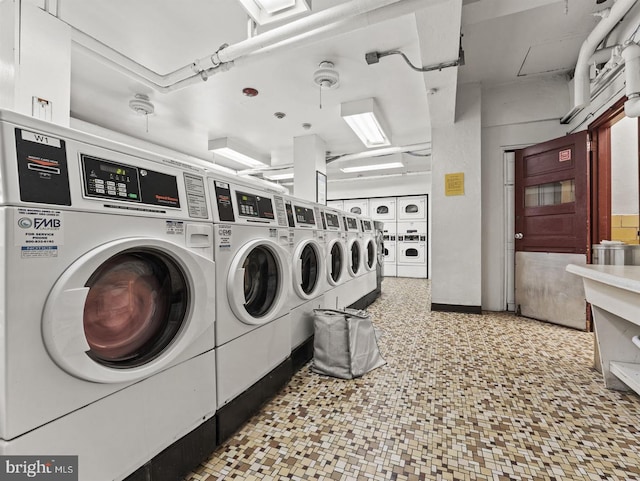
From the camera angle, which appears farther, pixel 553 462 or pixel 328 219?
pixel 328 219

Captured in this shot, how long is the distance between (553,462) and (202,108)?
14.4ft

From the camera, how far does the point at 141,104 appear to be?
Answer: 11.5ft

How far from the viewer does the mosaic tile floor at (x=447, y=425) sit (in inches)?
47.2

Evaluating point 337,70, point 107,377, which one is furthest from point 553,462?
point 337,70

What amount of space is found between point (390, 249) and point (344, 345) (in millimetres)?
5387

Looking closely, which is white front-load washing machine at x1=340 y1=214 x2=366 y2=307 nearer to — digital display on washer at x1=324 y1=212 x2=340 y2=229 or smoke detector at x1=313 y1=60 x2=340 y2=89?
digital display on washer at x1=324 y1=212 x2=340 y2=229

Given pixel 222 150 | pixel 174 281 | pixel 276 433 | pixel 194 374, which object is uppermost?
pixel 222 150

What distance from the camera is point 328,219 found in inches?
108

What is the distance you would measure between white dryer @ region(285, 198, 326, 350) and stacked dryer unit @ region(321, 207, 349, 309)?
122mm

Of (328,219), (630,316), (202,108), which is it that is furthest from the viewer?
(202,108)

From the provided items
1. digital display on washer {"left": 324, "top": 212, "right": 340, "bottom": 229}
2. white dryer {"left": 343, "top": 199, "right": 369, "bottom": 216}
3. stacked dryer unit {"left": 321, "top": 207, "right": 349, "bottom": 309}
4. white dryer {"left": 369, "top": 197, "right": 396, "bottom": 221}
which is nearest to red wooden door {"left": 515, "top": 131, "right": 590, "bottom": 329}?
stacked dryer unit {"left": 321, "top": 207, "right": 349, "bottom": 309}

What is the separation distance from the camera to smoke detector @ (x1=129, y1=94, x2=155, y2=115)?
344cm

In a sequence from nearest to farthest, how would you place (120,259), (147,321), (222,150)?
(120,259)
(147,321)
(222,150)

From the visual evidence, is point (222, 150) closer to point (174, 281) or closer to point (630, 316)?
point (174, 281)
